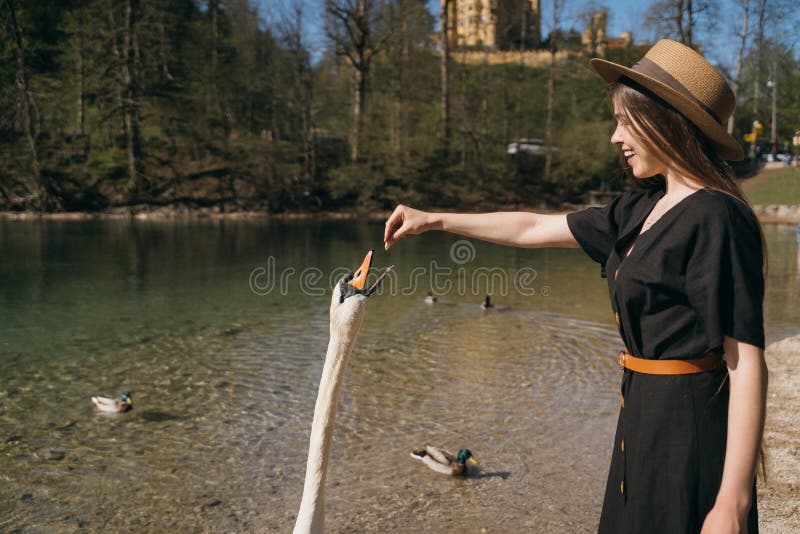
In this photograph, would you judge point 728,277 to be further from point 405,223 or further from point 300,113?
point 300,113

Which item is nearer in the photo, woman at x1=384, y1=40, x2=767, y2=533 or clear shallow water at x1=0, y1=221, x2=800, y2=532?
woman at x1=384, y1=40, x2=767, y2=533

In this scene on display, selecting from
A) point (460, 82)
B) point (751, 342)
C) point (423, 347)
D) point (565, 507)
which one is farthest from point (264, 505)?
point (460, 82)

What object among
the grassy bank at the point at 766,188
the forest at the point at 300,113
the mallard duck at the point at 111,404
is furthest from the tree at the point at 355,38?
the mallard duck at the point at 111,404

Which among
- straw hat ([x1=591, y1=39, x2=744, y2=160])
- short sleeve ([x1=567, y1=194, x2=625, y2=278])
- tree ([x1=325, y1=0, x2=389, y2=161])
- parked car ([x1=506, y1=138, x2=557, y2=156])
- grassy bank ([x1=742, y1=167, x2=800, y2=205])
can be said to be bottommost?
short sleeve ([x1=567, y1=194, x2=625, y2=278])

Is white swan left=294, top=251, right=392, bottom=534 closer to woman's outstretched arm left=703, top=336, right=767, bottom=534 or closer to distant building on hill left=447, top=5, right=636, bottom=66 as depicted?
woman's outstretched arm left=703, top=336, right=767, bottom=534

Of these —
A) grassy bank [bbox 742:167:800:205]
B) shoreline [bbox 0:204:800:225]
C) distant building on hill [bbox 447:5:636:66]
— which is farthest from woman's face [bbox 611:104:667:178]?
distant building on hill [bbox 447:5:636:66]

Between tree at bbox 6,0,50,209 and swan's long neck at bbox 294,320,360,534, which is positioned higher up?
tree at bbox 6,0,50,209

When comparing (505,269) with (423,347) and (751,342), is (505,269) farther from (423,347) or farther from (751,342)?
(751,342)

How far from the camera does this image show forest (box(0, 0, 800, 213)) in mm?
40062

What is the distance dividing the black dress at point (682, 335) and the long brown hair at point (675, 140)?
117 mm

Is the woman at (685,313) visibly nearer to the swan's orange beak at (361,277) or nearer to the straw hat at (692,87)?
the straw hat at (692,87)

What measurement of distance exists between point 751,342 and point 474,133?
148ft

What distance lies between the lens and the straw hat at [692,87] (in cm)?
218

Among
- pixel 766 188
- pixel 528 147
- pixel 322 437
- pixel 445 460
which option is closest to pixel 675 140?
pixel 322 437
